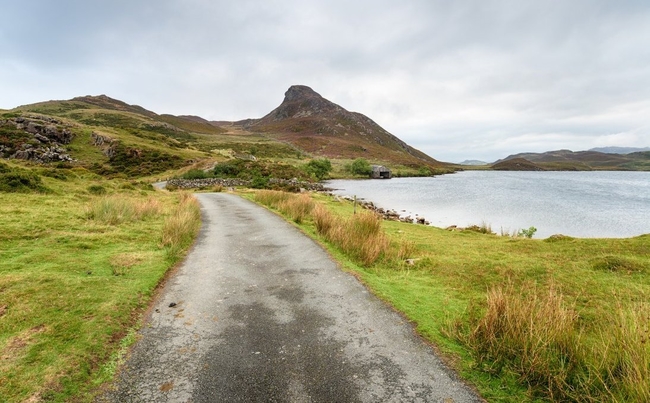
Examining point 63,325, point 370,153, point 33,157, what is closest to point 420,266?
point 63,325

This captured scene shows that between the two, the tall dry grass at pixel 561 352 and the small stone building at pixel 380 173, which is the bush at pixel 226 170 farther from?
the tall dry grass at pixel 561 352

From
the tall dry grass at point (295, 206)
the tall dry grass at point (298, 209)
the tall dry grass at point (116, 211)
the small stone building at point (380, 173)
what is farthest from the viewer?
the small stone building at point (380, 173)

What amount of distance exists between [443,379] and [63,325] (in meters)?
6.69

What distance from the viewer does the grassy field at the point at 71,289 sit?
4.64 metres

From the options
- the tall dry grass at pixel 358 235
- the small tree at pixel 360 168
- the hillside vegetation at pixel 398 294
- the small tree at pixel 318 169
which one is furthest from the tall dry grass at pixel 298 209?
the small tree at pixel 360 168

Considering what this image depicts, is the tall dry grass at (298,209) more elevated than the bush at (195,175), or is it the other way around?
the bush at (195,175)

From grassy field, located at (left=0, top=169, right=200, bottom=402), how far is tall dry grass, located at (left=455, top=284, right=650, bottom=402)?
6.15m

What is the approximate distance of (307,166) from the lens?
84.0 m

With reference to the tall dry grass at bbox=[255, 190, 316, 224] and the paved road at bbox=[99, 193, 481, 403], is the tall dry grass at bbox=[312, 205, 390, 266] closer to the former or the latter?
the paved road at bbox=[99, 193, 481, 403]

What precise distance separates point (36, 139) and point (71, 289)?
262ft

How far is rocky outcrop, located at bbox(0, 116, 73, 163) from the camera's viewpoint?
186ft

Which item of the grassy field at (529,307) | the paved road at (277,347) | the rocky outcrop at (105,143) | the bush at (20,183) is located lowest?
the paved road at (277,347)

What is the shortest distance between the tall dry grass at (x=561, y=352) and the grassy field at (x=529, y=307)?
2 cm

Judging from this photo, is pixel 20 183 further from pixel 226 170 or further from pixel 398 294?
pixel 226 170
